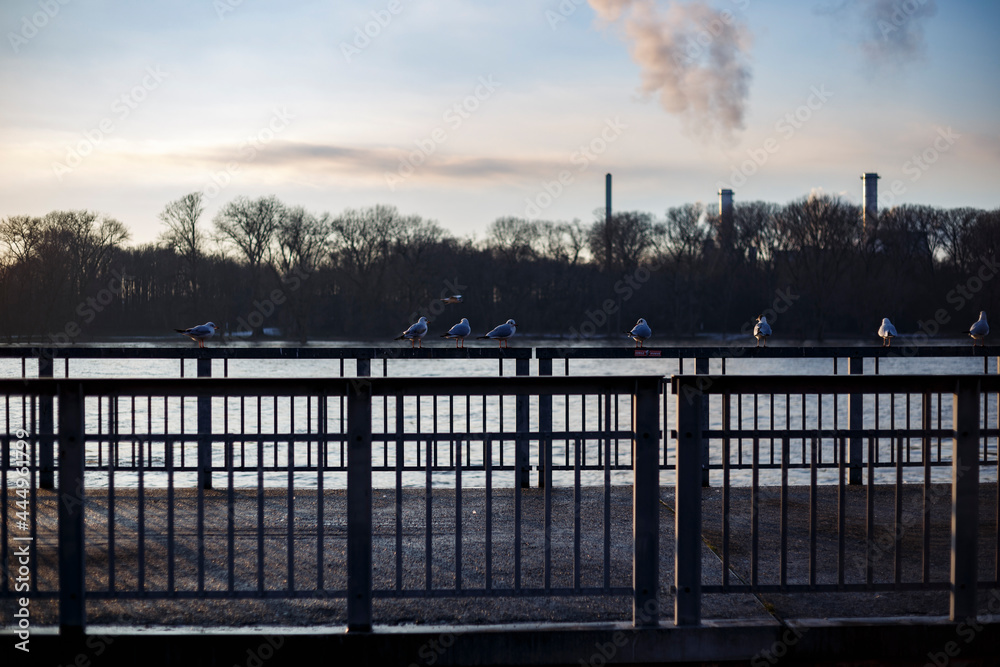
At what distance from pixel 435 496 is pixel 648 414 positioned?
3896mm

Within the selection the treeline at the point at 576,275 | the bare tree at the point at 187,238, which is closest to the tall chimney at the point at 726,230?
the treeline at the point at 576,275

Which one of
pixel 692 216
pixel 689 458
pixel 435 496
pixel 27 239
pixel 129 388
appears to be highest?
pixel 692 216

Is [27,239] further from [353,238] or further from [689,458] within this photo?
[689,458]

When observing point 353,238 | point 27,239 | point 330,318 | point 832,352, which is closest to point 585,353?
point 832,352

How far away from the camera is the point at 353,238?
77.6 meters

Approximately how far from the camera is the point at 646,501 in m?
3.84

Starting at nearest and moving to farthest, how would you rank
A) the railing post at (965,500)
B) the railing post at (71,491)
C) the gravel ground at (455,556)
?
the railing post at (71,491) < the railing post at (965,500) < the gravel ground at (455,556)

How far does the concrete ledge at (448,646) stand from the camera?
383 centimetres

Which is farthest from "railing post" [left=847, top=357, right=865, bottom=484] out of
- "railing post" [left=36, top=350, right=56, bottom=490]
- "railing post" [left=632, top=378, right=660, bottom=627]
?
"railing post" [left=36, top=350, right=56, bottom=490]

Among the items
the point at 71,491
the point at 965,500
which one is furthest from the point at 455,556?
the point at 965,500

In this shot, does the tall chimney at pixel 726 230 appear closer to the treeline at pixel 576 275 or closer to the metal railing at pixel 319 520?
the treeline at pixel 576 275

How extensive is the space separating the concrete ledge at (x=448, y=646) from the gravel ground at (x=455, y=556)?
24 centimetres

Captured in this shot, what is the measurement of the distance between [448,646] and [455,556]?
2.82 ft

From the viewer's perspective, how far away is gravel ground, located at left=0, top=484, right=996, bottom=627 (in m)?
4.41
